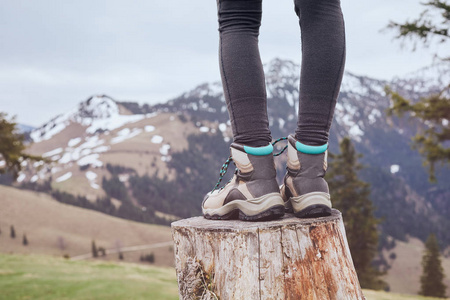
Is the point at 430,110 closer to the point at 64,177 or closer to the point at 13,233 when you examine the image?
the point at 13,233

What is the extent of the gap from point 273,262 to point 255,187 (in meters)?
0.48

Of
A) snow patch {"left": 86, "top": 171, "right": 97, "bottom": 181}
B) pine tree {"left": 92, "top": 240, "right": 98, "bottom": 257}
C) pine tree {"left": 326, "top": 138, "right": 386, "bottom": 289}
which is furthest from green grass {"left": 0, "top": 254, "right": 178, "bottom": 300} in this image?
snow patch {"left": 86, "top": 171, "right": 97, "bottom": 181}

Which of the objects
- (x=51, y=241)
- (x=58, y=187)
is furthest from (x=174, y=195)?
(x=51, y=241)

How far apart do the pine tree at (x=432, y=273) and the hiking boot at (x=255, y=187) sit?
40.4m

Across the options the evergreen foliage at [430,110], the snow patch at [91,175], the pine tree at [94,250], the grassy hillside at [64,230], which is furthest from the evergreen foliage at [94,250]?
the evergreen foliage at [430,110]

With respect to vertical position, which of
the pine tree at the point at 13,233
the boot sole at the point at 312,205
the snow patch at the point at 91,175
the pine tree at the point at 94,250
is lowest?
the pine tree at the point at 94,250

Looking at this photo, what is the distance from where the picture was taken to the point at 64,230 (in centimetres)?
12062

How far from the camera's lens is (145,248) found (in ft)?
404

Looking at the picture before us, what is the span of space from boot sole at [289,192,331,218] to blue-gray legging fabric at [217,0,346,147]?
13.0 inches

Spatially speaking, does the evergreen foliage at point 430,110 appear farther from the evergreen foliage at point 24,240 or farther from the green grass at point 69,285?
the evergreen foliage at point 24,240

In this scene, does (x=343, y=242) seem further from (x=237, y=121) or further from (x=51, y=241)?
(x=51, y=241)

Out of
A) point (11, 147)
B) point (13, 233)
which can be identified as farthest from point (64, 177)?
point (11, 147)

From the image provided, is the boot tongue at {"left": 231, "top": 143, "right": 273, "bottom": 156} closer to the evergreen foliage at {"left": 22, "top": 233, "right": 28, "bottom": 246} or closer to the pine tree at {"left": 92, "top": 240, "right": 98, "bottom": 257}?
the pine tree at {"left": 92, "top": 240, "right": 98, "bottom": 257}

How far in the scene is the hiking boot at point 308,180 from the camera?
2.36 meters
